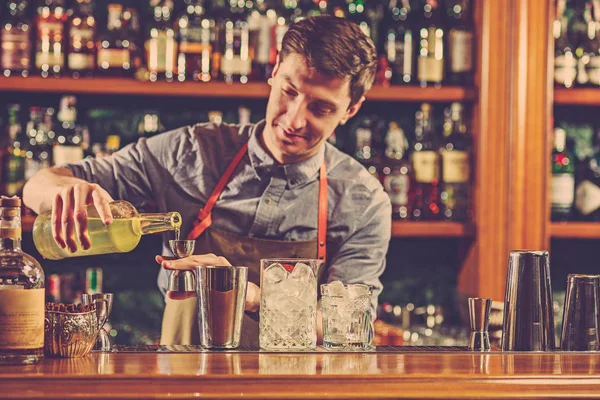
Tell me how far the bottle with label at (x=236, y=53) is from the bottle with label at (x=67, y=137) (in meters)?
0.49

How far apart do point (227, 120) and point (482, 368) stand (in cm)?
186

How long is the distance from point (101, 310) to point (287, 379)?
389mm

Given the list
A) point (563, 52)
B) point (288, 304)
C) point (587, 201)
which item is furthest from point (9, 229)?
point (563, 52)

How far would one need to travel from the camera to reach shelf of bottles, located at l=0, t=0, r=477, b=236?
267cm

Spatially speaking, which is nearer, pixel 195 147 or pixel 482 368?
pixel 482 368

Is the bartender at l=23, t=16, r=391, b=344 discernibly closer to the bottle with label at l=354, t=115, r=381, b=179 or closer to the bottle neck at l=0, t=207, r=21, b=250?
the bottle with label at l=354, t=115, r=381, b=179

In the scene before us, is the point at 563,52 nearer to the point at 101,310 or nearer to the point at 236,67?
the point at 236,67

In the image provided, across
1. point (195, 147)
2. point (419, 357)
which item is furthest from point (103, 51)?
point (419, 357)

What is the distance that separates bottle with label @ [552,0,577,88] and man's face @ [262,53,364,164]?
111 centimetres

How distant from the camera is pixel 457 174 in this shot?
2.74 m

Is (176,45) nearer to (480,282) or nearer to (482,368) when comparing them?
(480,282)

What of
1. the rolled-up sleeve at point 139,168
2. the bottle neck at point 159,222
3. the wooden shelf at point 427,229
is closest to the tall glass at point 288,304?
the bottle neck at point 159,222

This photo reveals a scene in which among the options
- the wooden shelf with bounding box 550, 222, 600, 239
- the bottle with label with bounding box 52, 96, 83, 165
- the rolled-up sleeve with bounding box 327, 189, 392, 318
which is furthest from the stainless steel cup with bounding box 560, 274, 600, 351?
the bottle with label with bounding box 52, 96, 83, 165

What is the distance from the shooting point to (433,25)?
2.88 meters
